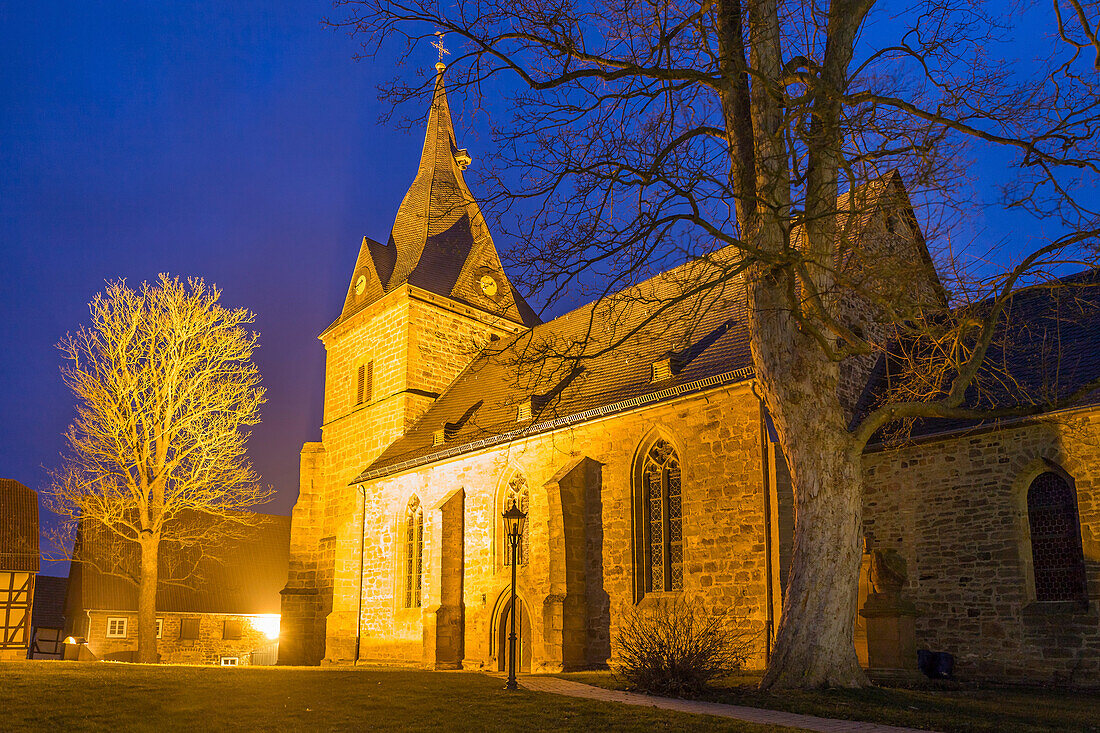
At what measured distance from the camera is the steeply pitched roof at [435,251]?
29969mm

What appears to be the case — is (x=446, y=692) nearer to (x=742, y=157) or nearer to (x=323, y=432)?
(x=742, y=157)

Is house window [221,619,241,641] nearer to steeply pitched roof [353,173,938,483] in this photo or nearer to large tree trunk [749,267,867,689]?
steeply pitched roof [353,173,938,483]

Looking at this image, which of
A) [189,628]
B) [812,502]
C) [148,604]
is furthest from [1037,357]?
[189,628]

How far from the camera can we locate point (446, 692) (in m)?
11.4

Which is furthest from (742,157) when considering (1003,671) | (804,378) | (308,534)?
(308,534)

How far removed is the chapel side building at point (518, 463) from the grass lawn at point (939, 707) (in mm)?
4645

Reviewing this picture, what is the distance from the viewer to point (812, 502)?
10.3m

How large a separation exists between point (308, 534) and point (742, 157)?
75.8ft

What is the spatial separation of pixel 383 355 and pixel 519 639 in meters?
12.9

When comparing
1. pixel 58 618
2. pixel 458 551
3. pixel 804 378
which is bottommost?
pixel 58 618

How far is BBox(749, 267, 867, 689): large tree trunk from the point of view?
986 centimetres

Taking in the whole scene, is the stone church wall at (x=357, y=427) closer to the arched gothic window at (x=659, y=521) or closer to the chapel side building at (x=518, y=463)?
the chapel side building at (x=518, y=463)

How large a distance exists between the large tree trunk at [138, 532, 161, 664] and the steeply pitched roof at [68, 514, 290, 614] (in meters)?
10.2

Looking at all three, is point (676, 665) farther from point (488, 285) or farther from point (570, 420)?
point (488, 285)
